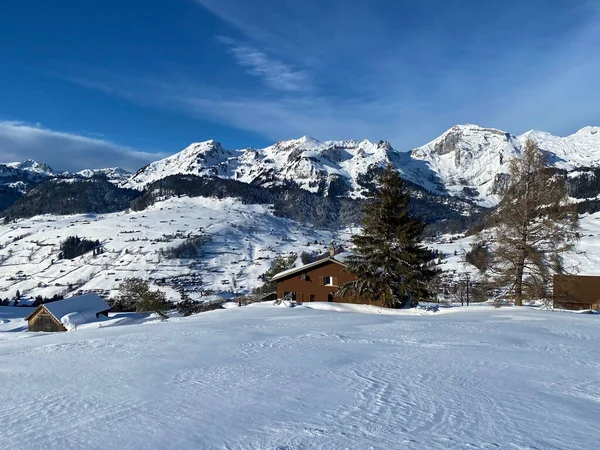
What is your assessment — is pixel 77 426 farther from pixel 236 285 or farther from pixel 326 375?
pixel 236 285

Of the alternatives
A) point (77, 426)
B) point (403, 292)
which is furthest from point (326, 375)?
point (403, 292)

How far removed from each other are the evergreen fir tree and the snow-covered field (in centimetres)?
1351

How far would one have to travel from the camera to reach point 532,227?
780 inches

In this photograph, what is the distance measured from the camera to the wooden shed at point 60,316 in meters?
42.9

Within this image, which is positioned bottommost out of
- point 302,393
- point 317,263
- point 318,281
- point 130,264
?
point 302,393

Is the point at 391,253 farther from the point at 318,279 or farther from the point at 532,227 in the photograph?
the point at 318,279

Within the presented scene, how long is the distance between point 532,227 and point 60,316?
43.4 meters

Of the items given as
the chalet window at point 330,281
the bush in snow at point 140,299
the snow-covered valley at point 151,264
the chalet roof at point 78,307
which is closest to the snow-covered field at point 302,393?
the chalet window at point 330,281

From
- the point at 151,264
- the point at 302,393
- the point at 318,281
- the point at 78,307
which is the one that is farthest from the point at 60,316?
the point at 151,264

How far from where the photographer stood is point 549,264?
19.3m

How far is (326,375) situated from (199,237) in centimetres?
19043

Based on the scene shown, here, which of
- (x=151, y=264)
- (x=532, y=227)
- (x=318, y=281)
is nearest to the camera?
(x=532, y=227)

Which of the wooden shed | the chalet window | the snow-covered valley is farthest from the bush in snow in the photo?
the snow-covered valley

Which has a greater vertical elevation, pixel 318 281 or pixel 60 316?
pixel 318 281
